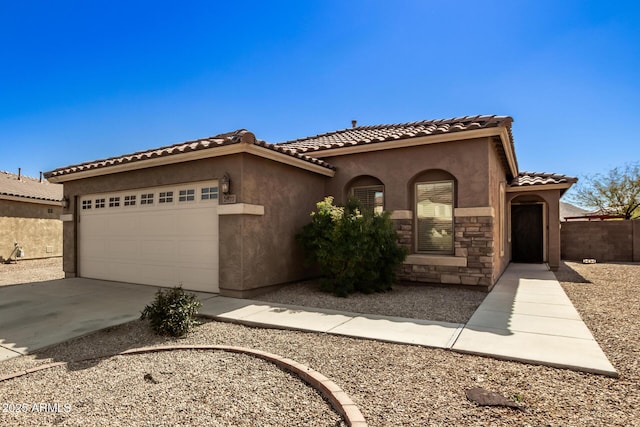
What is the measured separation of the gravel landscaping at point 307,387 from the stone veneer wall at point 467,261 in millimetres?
3456

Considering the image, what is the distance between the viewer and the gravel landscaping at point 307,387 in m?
2.93

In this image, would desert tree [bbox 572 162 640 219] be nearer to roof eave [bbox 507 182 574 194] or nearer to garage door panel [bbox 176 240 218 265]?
roof eave [bbox 507 182 574 194]

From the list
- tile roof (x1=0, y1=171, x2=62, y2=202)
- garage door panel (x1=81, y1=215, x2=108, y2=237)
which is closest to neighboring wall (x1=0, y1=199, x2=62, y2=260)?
tile roof (x1=0, y1=171, x2=62, y2=202)

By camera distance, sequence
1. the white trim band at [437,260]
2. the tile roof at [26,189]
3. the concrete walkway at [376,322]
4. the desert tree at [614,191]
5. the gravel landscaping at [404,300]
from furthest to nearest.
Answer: the desert tree at [614,191], the tile roof at [26,189], the white trim band at [437,260], the gravel landscaping at [404,300], the concrete walkway at [376,322]

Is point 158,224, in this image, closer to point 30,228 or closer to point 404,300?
point 404,300

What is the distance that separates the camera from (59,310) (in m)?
6.94

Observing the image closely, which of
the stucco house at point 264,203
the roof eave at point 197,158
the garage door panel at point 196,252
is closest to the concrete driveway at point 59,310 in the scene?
the stucco house at point 264,203

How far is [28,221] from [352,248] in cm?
1800

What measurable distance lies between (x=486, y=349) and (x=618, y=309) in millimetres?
4537

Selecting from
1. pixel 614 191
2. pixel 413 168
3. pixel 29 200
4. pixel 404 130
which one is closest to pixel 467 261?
pixel 413 168

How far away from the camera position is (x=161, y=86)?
1220 centimetres

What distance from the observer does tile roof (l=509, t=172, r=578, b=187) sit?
1314 cm

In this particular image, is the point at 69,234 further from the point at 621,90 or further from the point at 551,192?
the point at 621,90

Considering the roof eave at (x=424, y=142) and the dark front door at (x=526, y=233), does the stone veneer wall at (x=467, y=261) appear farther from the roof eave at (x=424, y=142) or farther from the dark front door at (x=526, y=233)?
the dark front door at (x=526, y=233)
